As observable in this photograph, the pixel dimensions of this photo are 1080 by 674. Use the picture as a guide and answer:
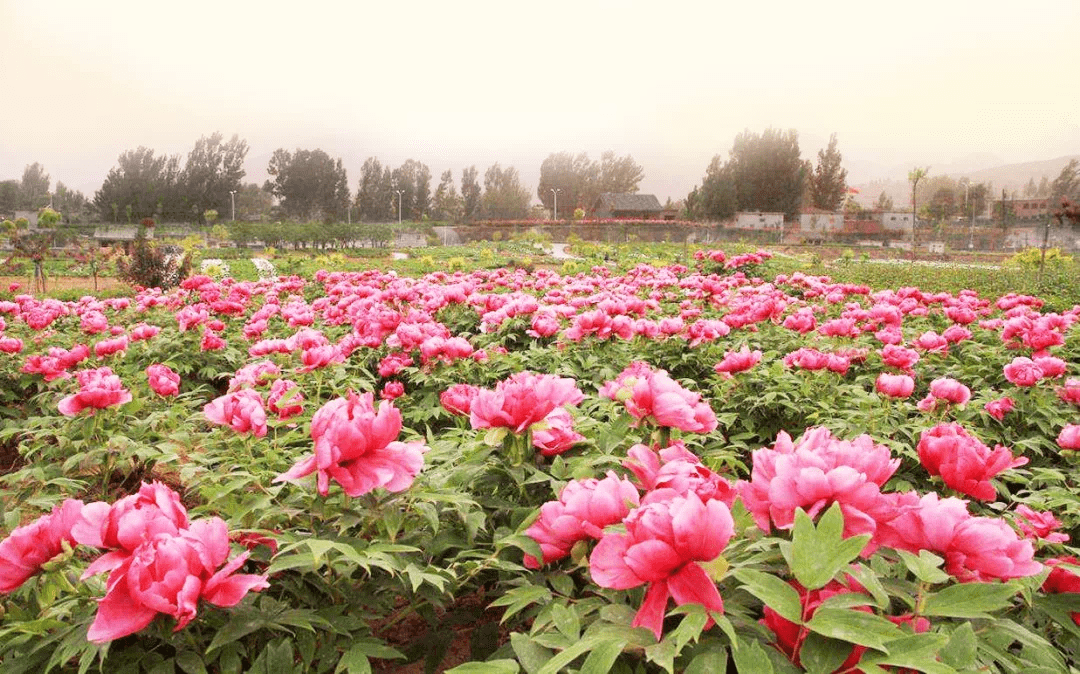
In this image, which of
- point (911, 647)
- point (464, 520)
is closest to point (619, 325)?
point (464, 520)

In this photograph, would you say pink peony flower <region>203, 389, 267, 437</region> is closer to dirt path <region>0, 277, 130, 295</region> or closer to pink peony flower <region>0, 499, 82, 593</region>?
pink peony flower <region>0, 499, 82, 593</region>

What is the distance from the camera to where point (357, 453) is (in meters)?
1.11

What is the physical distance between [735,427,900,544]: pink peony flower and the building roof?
63.3m

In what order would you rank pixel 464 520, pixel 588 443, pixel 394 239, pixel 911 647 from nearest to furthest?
pixel 911 647 < pixel 464 520 < pixel 588 443 < pixel 394 239

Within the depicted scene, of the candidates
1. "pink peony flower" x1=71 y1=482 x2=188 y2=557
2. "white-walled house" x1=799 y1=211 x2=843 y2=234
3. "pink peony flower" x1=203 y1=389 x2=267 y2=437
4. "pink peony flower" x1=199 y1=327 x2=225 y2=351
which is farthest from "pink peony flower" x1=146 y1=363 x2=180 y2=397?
"white-walled house" x1=799 y1=211 x2=843 y2=234

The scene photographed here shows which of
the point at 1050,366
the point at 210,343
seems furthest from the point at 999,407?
the point at 210,343

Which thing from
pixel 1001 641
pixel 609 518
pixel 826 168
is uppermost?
pixel 826 168

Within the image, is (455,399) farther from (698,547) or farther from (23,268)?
(23,268)

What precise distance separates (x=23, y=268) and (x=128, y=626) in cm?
2434

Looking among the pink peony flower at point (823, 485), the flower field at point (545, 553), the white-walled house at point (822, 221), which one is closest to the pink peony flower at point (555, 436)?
the flower field at point (545, 553)

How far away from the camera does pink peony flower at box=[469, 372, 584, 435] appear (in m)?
1.32

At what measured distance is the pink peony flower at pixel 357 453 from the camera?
1087 millimetres

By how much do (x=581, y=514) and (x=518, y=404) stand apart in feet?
1.08

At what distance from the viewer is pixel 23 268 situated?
20.0 m
